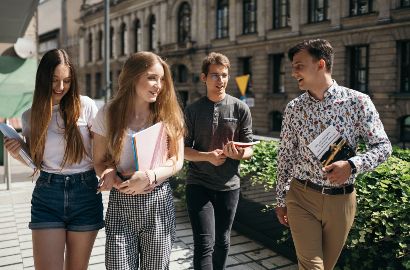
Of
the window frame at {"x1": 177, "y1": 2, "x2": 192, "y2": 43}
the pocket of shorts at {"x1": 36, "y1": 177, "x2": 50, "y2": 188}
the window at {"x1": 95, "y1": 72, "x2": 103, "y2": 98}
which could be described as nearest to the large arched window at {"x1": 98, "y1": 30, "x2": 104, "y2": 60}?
the window at {"x1": 95, "y1": 72, "x2": 103, "y2": 98}

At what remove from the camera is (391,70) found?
1959cm

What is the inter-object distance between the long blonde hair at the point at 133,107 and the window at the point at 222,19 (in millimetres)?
27790

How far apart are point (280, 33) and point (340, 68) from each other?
4.93m

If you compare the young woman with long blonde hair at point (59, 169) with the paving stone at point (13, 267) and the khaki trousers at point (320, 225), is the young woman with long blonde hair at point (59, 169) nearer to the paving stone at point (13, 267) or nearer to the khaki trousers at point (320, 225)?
the khaki trousers at point (320, 225)

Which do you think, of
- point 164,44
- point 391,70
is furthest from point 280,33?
point 164,44

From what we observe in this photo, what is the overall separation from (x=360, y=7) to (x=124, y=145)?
22.0 meters

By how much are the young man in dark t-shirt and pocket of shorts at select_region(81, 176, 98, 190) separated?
3.03 feet

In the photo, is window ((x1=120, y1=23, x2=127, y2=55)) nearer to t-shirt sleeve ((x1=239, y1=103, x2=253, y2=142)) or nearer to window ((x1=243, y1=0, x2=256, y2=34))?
window ((x1=243, y1=0, x2=256, y2=34))

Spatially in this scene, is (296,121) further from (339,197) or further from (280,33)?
(280,33)

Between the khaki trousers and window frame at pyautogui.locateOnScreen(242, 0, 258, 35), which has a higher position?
window frame at pyautogui.locateOnScreen(242, 0, 258, 35)

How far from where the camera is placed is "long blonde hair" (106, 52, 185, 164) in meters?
2.37

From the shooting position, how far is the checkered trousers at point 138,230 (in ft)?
7.53

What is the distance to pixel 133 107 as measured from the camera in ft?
8.17

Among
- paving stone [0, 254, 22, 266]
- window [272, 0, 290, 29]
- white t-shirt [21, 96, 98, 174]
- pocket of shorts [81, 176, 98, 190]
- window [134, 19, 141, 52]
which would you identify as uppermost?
window [134, 19, 141, 52]
